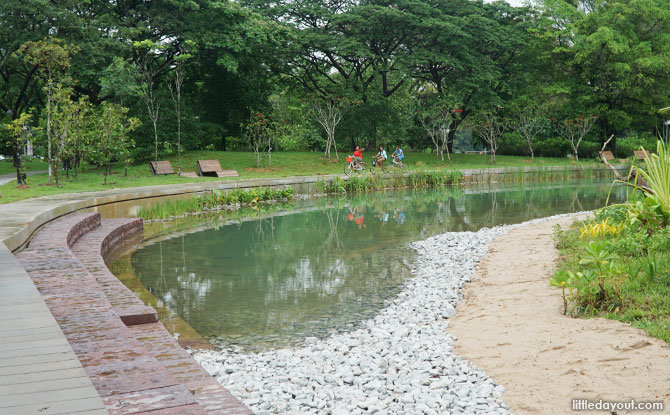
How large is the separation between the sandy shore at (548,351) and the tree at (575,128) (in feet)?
102

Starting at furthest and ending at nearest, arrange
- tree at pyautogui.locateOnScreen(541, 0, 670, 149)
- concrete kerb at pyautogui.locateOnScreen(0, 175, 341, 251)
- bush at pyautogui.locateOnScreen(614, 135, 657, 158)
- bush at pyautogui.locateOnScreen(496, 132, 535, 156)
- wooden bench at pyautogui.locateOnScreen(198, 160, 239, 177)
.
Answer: bush at pyautogui.locateOnScreen(496, 132, 535, 156), bush at pyautogui.locateOnScreen(614, 135, 657, 158), tree at pyautogui.locateOnScreen(541, 0, 670, 149), wooden bench at pyautogui.locateOnScreen(198, 160, 239, 177), concrete kerb at pyautogui.locateOnScreen(0, 175, 341, 251)

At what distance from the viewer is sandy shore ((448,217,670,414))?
4398 millimetres

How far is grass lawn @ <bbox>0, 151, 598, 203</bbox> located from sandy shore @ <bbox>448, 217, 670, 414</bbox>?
44.8ft

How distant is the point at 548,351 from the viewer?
521cm

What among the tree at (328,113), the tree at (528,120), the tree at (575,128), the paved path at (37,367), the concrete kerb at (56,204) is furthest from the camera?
the tree at (528,120)

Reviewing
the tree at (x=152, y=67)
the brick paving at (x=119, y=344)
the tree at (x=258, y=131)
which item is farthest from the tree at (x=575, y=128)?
the brick paving at (x=119, y=344)

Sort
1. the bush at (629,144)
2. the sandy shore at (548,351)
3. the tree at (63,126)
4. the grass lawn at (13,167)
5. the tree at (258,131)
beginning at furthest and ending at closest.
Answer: the bush at (629,144), the grass lawn at (13,167), the tree at (258,131), the tree at (63,126), the sandy shore at (548,351)

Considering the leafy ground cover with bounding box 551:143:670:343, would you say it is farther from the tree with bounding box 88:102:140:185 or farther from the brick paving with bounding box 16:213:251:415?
the tree with bounding box 88:102:140:185

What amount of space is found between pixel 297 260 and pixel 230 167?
1906cm

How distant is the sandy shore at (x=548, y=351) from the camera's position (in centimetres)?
440

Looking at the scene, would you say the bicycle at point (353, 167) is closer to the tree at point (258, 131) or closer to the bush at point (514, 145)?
the tree at point (258, 131)

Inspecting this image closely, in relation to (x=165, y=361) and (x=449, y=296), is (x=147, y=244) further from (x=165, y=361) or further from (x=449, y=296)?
(x=165, y=361)

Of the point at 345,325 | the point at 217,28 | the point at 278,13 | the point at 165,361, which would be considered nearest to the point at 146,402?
the point at 165,361

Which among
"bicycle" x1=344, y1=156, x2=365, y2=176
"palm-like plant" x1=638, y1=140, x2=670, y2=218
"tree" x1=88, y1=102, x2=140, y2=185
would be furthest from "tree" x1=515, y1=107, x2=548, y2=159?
"palm-like plant" x1=638, y1=140, x2=670, y2=218
